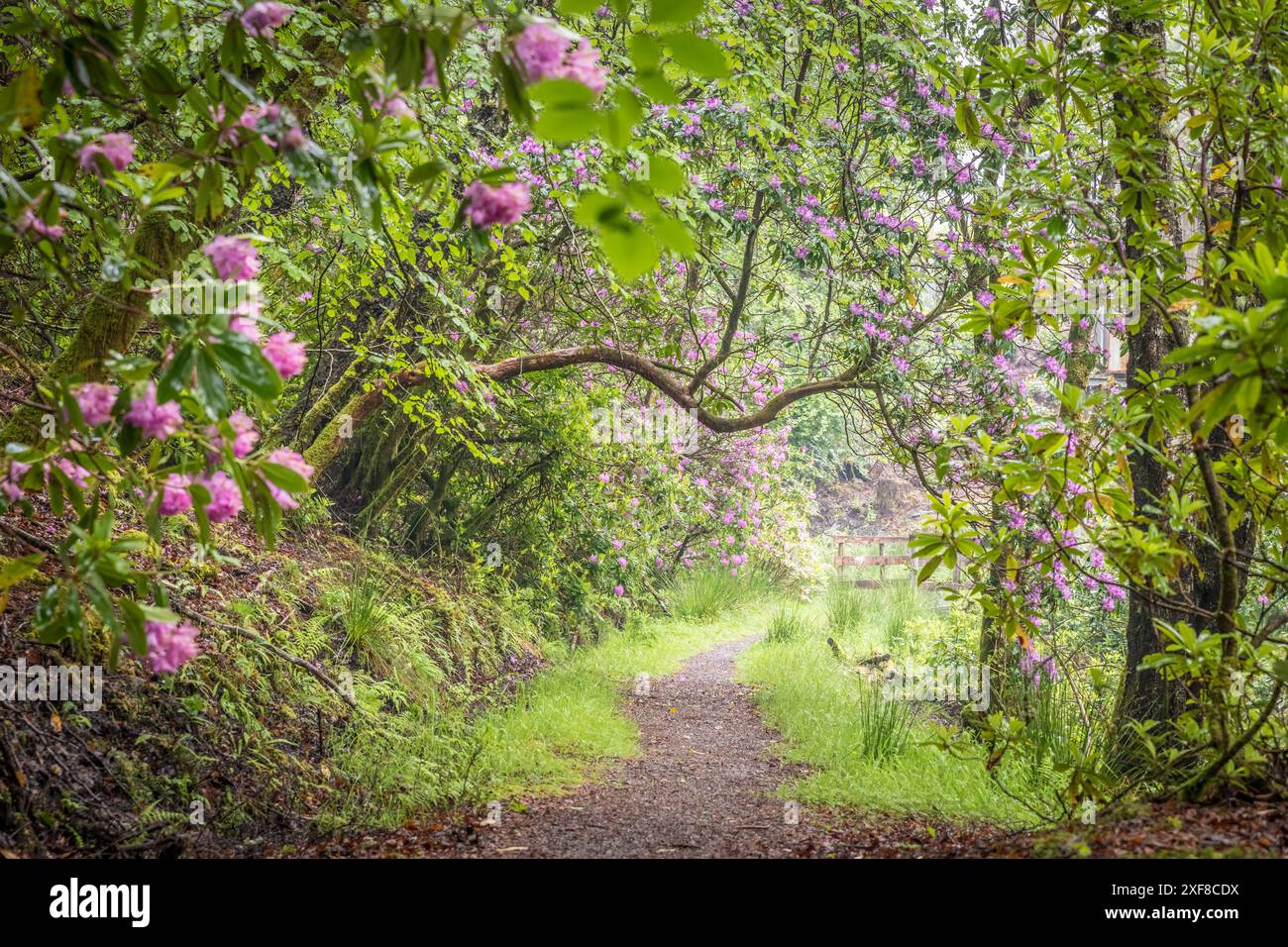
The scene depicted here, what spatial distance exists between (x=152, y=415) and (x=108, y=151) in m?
0.56

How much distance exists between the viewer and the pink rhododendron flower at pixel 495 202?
147cm

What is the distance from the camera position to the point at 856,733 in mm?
5645

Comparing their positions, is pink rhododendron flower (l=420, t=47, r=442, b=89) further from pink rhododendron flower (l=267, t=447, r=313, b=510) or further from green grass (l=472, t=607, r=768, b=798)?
green grass (l=472, t=607, r=768, b=798)

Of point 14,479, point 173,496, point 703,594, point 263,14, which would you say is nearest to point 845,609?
point 703,594

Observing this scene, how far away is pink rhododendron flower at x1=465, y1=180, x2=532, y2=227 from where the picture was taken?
1475 mm

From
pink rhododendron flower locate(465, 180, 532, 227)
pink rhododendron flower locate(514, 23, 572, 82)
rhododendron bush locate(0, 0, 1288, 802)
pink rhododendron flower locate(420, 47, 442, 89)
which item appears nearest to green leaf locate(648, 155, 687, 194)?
rhododendron bush locate(0, 0, 1288, 802)

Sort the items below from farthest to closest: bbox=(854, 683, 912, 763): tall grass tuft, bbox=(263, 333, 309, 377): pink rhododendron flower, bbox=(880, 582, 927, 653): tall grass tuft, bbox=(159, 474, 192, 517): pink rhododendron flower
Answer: bbox=(880, 582, 927, 653): tall grass tuft → bbox=(854, 683, 912, 763): tall grass tuft → bbox=(159, 474, 192, 517): pink rhododendron flower → bbox=(263, 333, 309, 377): pink rhododendron flower

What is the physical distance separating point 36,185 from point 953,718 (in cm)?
630

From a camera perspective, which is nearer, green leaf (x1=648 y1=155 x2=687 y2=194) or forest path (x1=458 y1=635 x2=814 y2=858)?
green leaf (x1=648 y1=155 x2=687 y2=194)

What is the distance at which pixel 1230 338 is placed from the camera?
5.70 feet

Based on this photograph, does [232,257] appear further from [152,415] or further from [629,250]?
[629,250]

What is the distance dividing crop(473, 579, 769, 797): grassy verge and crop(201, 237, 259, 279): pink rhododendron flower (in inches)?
130
